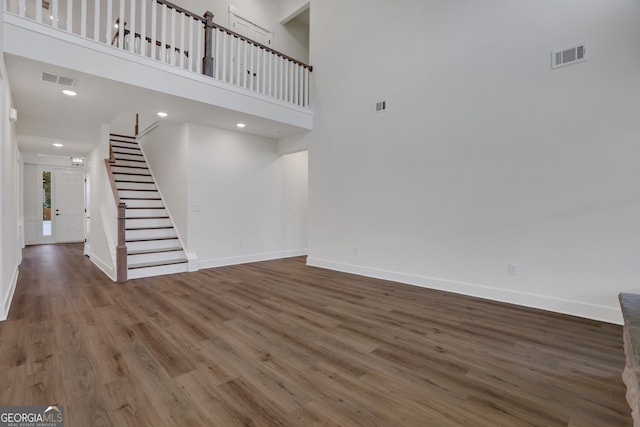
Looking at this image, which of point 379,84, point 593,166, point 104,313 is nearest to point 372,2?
point 379,84

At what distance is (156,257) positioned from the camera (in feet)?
16.9

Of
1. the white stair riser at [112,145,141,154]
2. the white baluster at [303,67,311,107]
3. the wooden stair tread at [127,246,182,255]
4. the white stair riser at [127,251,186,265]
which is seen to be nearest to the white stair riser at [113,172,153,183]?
the white stair riser at [112,145,141,154]

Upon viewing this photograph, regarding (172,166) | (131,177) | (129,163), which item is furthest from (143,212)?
(129,163)

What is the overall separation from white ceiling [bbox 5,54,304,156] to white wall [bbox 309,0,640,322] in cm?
173

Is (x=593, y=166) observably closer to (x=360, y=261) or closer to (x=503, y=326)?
(x=503, y=326)

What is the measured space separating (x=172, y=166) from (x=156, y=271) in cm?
205

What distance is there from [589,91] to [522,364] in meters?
2.77

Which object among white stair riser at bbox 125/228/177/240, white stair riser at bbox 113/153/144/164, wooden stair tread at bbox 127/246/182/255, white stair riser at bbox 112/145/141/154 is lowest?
wooden stair tread at bbox 127/246/182/255

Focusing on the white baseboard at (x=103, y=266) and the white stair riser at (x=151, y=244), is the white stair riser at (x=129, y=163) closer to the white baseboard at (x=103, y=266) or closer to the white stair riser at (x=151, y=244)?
the white baseboard at (x=103, y=266)

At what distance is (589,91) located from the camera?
3043mm

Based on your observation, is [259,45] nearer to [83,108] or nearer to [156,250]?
[83,108]

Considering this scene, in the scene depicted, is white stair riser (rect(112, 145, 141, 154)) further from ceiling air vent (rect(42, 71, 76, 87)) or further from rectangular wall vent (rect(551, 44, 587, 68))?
rectangular wall vent (rect(551, 44, 587, 68))

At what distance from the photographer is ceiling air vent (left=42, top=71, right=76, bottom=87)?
10.9 ft

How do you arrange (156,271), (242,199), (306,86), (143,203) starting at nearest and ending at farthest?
(156,271)
(306,86)
(242,199)
(143,203)
